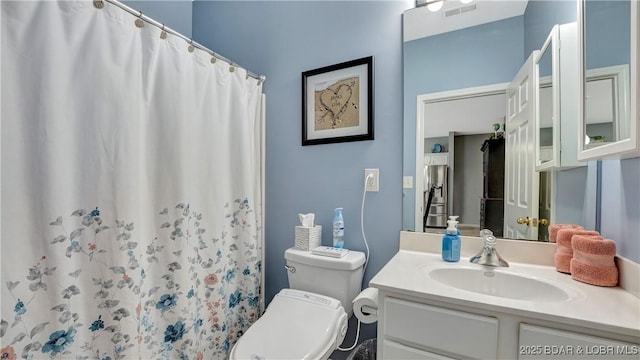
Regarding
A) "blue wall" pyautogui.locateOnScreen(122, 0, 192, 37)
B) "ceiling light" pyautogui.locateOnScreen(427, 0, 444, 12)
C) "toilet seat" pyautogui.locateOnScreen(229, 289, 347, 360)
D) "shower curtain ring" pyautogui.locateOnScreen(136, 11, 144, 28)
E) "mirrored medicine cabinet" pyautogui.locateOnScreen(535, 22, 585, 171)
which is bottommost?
"toilet seat" pyautogui.locateOnScreen(229, 289, 347, 360)

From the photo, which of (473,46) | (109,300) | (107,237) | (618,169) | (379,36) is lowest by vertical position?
(109,300)

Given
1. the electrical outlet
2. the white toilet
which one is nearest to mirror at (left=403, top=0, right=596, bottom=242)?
the electrical outlet

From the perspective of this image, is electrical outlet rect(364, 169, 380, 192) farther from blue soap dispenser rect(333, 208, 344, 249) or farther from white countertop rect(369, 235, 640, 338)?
white countertop rect(369, 235, 640, 338)

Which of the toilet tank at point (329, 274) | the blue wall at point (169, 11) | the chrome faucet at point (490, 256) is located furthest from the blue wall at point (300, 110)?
the chrome faucet at point (490, 256)

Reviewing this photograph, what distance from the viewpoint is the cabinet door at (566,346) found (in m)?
0.66

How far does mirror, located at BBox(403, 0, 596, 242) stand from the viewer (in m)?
1.06

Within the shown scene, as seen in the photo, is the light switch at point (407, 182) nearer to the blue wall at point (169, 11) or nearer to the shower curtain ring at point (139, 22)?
the shower curtain ring at point (139, 22)

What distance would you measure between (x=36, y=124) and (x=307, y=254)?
3.63 feet

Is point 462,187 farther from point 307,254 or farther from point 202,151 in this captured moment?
point 202,151

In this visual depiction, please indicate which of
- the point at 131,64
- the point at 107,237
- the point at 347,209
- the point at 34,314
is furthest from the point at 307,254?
the point at 131,64

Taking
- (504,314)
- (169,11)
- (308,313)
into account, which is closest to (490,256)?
(504,314)

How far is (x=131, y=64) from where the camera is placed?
1037 mm

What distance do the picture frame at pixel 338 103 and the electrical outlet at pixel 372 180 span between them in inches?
6.8

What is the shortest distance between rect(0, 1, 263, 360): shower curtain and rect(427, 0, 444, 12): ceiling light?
1.04 metres
